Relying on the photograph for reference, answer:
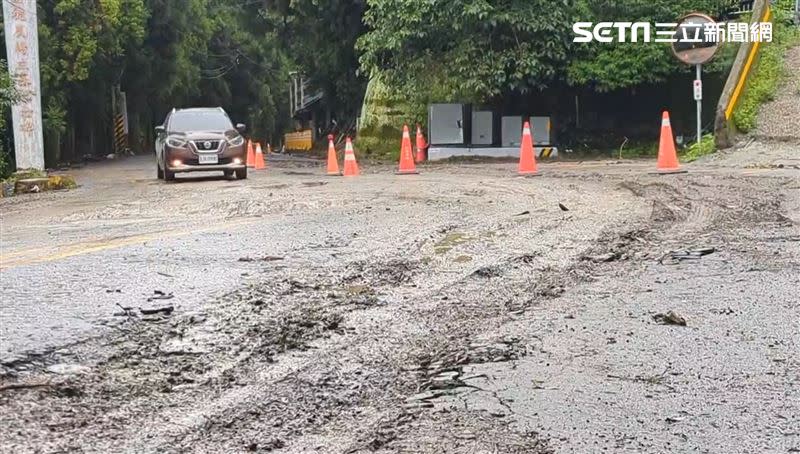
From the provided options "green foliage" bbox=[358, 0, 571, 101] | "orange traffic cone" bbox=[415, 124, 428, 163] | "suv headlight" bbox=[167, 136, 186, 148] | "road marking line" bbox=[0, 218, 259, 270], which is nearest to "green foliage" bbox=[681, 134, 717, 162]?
"green foliage" bbox=[358, 0, 571, 101]

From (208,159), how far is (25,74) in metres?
3.83

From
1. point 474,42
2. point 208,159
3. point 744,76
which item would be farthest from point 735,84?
point 208,159

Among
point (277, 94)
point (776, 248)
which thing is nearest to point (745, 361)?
point (776, 248)

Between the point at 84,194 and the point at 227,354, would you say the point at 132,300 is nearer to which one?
the point at 227,354

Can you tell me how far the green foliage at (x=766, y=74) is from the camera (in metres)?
17.5

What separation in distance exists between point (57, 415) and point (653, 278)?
3.85m

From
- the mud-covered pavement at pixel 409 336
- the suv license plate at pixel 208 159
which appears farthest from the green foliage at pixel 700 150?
the suv license plate at pixel 208 159

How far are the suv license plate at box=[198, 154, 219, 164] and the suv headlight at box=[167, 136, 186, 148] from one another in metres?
0.45

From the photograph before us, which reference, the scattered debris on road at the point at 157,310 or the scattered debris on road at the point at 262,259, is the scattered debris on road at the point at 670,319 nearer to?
the scattered debris on road at the point at 157,310

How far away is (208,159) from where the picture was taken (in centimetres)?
1689

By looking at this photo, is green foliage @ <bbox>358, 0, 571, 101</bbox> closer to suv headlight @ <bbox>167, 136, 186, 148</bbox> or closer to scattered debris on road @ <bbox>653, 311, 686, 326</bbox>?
suv headlight @ <bbox>167, 136, 186, 148</bbox>

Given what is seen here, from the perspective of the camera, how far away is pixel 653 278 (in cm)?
557

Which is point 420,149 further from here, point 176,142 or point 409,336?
point 409,336

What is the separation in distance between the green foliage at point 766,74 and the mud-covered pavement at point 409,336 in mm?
9887
